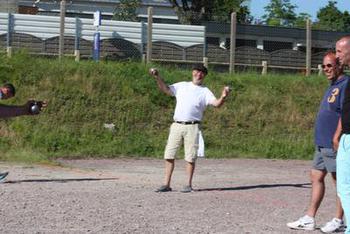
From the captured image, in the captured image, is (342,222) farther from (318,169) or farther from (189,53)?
(189,53)

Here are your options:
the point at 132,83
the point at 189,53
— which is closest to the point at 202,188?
the point at 132,83

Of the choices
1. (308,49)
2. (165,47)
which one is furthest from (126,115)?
(308,49)

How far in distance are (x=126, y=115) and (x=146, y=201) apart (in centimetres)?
1072

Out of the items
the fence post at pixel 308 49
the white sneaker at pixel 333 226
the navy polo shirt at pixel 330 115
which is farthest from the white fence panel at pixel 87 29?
the white sneaker at pixel 333 226

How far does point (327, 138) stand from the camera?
8.07 meters

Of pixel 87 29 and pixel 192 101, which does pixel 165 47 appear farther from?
pixel 192 101

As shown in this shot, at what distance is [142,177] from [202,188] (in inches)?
71.2

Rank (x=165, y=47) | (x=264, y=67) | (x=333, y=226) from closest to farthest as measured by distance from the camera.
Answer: (x=333, y=226), (x=165, y=47), (x=264, y=67)

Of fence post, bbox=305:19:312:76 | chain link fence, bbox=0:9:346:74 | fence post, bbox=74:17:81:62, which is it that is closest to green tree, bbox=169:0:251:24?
chain link fence, bbox=0:9:346:74

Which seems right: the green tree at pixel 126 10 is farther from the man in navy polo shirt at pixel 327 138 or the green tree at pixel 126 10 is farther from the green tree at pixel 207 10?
the man in navy polo shirt at pixel 327 138

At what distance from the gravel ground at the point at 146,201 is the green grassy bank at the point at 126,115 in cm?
366

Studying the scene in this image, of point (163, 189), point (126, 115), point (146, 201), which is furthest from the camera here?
point (126, 115)

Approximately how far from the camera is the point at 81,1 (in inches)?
1617

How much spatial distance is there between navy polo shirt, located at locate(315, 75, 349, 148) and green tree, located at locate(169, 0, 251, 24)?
27939mm
